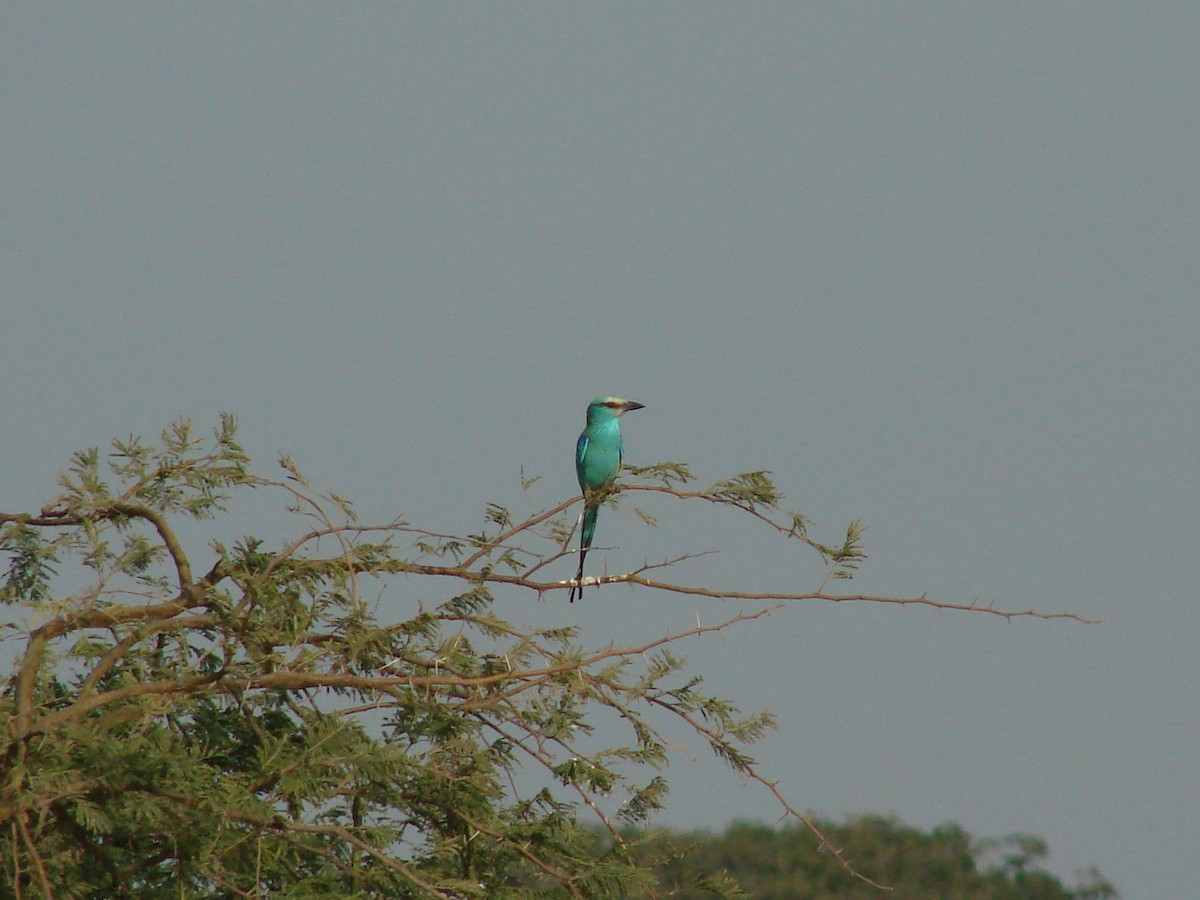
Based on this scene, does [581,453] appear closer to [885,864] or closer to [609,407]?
[609,407]

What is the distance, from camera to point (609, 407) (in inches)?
309

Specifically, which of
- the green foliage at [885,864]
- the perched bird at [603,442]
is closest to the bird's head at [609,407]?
the perched bird at [603,442]

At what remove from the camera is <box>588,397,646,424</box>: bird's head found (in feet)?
25.7

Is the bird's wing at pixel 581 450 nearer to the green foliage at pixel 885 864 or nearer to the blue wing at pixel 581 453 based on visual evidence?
the blue wing at pixel 581 453

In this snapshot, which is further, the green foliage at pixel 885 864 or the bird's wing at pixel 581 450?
the green foliage at pixel 885 864

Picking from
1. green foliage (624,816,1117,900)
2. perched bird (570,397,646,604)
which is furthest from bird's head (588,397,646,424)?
green foliage (624,816,1117,900)

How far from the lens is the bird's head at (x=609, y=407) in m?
7.82

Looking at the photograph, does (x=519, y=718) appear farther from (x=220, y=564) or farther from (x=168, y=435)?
(x=168, y=435)

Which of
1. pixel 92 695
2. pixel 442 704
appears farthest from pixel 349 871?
pixel 92 695

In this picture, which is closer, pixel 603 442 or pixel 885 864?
pixel 603 442

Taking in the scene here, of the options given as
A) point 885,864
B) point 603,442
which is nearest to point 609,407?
point 603,442

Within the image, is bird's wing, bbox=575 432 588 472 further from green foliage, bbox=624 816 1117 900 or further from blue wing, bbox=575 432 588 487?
green foliage, bbox=624 816 1117 900

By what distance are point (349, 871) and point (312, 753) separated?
1.15ft

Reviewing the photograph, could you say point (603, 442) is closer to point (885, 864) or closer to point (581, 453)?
point (581, 453)
